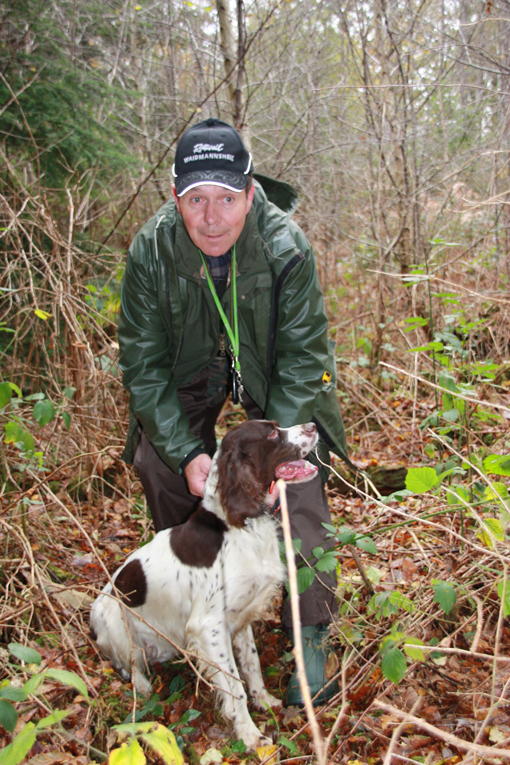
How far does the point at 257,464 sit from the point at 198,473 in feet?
1.21

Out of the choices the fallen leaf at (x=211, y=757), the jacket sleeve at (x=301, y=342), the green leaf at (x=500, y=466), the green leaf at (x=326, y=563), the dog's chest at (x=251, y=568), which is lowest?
the fallen leaf at (x=211, y=757)

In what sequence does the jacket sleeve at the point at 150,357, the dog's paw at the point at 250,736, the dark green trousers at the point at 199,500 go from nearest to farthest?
the dog's paw at the point at 250,736 → the dark green trousers at the point at 199,500 → the jacket sleeve at the point at 150,357

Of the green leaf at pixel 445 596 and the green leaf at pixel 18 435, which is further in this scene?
the green leaf at pixel 18 435

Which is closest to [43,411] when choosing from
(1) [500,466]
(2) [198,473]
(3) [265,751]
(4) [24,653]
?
(2) [198,473]

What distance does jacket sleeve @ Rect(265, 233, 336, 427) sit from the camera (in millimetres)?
2904

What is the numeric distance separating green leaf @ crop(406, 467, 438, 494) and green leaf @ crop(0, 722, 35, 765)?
1477 millimetres

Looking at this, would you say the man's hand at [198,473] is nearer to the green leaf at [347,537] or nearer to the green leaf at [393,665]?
the green leaf at [347,537]

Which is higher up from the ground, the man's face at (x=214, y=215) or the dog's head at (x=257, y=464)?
the man's face at (x=214, y=215)

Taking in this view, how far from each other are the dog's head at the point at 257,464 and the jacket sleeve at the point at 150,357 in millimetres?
433

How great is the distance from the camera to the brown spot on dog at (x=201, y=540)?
8.41 feet

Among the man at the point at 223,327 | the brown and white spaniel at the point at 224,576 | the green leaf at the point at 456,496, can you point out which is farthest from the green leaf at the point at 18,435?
the green leaf at the point at 456,496

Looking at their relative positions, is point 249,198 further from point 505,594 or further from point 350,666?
point 350,666

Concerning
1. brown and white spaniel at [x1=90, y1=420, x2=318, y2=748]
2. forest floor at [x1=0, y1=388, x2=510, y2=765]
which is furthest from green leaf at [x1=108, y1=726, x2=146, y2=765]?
brown and white spaniel at [x1=90, y1=420, x2=318, y2=748]

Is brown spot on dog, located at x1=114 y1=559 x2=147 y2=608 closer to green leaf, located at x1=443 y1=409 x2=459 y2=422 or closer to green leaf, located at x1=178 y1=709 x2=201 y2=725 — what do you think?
green leaf, located at x1=178 y1=709 x2=201 y2=725
